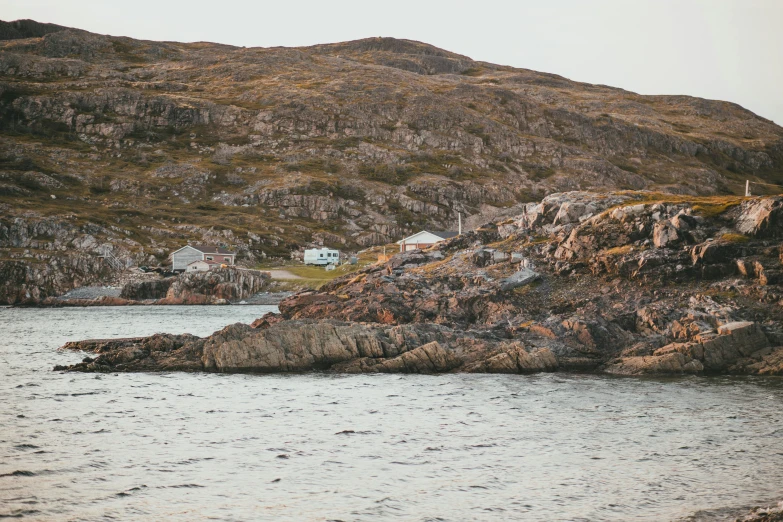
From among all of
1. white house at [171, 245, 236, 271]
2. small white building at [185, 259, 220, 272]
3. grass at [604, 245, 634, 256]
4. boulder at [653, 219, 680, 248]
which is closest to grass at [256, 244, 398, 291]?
white house at [171, 245, 236, 271]

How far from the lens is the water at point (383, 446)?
22125mm

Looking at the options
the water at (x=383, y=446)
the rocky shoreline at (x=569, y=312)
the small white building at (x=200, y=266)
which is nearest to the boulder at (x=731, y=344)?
the rocky shoreline at (x=569, y=312)

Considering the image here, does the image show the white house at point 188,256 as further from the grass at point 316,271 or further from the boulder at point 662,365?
the boulder at point 662,365

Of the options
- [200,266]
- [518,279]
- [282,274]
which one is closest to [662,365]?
[518,279]

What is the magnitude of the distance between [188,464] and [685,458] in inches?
765

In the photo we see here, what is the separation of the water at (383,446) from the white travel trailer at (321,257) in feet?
399

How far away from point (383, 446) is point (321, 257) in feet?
469

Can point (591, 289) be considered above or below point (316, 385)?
above

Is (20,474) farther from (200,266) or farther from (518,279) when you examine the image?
(200,266)

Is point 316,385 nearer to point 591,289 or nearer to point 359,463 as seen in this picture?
point 359,463

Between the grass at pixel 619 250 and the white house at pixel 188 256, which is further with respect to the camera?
the white house at pixel 188 256

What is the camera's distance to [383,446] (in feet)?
98.4

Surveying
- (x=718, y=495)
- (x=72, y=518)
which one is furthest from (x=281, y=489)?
(x=718, y=495)

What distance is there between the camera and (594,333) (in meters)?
50.5
